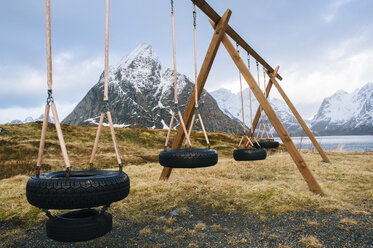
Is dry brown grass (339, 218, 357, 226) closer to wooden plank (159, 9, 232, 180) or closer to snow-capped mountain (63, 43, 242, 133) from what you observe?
wooden plank (159, 9, 232, 180)

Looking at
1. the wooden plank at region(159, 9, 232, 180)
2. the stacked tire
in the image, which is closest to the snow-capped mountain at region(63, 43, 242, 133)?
the wooden plank at region(159, 9, 232, 180)

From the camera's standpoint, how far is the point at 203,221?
4617mm

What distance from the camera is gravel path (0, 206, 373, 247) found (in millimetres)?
3557

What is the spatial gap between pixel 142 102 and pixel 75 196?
157m

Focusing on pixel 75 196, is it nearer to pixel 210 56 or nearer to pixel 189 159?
pixel 189 159

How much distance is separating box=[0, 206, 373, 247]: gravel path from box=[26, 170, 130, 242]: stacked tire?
1073 mm

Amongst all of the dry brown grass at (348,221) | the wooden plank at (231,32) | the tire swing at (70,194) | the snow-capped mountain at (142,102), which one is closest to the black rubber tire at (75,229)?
the tire swing at (70,194)

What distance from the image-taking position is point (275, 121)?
6.34 m

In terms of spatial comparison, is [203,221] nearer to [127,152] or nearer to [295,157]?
Answer: [295,157]

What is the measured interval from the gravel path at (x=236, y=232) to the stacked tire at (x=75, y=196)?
1.07 m

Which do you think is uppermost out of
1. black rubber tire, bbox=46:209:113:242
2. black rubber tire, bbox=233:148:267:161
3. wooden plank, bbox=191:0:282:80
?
wooden plank, bbox=191:0:282:80

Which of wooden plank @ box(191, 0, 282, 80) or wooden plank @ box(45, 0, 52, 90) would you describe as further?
wooden plank @ box(191, 0, 282, 80)

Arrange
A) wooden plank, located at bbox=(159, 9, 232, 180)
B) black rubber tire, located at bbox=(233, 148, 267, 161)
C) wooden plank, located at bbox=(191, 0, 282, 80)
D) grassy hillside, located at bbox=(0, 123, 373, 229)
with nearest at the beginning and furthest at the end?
grassy hillside, located at bbox=(0, 123, 373, 229), wooden plank, located at bbox=(191, 0, 282, 80), wooden plank, located at bbox=(159, 9, 232, 180), black rubber tire, located at bbox=(233, 148, 267, 161)

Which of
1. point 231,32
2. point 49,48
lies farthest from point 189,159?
point 231,32
